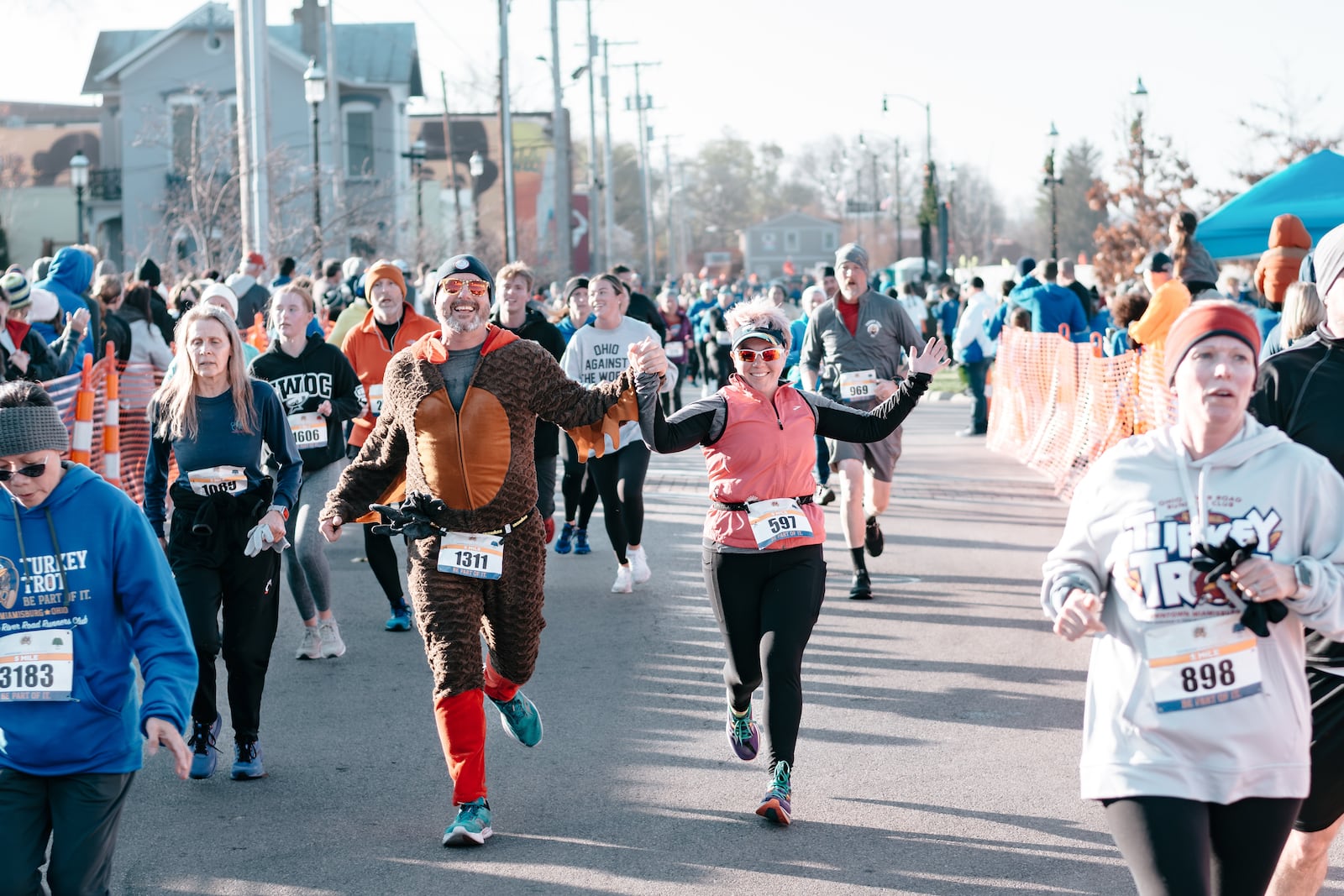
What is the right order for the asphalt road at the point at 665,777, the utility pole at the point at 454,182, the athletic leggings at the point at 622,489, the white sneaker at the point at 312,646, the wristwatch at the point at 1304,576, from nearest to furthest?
the wristwatch at the point at 1304,576 → the asphalt road at the point at 665,777 → the white sneaker at the point at 312,646 → the athletic leggings at the point at 622,489 → the utility pole at the point at 454,182

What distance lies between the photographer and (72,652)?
3.98 metres

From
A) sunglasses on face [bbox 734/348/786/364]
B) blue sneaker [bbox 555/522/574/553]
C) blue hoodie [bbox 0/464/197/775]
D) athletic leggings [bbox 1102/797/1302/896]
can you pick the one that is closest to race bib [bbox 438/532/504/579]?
sunglasses on face [bbox 734/348/786/364]

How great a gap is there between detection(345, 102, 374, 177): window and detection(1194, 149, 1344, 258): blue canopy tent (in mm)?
42480

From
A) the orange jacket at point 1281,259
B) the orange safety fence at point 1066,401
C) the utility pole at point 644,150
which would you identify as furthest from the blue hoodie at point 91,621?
the utility pole at point 644,150

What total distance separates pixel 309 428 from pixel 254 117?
11.5 m

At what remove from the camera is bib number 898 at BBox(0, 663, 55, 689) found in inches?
155

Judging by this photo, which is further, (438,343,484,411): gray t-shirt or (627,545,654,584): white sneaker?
(627,545,654,584): white sneaker

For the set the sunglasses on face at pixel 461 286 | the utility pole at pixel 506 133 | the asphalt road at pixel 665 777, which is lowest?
the asphalt road at pixel 665 777

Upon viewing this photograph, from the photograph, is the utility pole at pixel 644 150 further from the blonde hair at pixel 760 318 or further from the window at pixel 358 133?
the blonde hair at pixel 760 318

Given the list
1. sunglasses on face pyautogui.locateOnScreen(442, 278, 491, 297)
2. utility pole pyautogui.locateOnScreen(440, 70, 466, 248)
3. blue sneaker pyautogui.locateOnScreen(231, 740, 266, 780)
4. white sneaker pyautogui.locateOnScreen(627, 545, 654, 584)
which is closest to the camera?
sunglasses on face pyautogui.locateOnScreen(442, 278, 491, 297)

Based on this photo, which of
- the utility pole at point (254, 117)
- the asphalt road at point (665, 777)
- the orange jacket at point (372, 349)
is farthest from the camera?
the utility pole at point (254, 117)

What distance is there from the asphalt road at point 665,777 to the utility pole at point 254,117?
9.95 meters

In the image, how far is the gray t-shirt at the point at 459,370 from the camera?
19.2 ft

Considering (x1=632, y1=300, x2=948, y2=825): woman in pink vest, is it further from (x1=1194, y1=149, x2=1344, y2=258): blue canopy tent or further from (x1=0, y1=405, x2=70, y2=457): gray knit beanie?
(x1=1194, y1=149, x2=1344, y2=258): blue canopy tent
